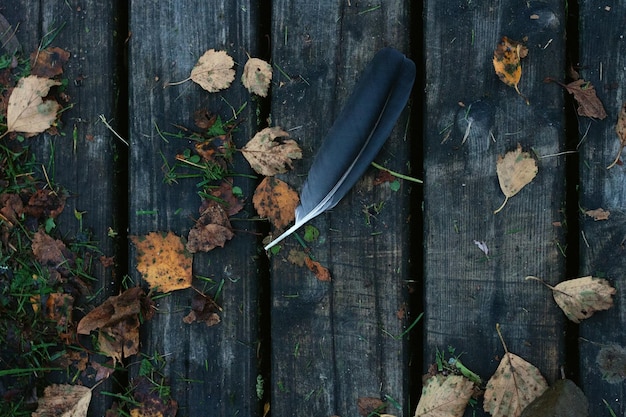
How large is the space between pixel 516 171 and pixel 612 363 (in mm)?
592

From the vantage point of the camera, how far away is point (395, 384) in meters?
2.00

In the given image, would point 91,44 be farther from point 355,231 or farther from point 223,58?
point 355,231

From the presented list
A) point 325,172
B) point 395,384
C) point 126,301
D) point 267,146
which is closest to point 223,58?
point 267,146

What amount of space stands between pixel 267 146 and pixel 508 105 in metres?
0.70

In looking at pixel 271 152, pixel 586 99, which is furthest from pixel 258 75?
pixel 586 99

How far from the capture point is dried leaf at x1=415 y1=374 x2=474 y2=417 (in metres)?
1.94

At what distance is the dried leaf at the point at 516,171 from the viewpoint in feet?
6.32

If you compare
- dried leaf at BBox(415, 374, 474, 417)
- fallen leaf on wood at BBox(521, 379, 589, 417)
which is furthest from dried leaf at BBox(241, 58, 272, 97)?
fallen leaf on wood at BBox(521, 379, 589, 417)

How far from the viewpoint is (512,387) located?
192cm

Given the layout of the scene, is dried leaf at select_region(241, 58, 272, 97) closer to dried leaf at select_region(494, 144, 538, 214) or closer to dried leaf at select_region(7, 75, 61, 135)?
dried leaf at select_region(7, 75, 61, 135)

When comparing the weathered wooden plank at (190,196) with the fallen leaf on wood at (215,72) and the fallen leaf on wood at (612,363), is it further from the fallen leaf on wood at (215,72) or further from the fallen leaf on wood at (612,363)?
the fallen leaf on wood at (612,363)

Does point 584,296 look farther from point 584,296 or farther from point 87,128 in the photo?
point 87,128

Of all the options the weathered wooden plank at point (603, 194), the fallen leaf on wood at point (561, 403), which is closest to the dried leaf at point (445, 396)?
the fallen leaf on wood at point (561, 403)

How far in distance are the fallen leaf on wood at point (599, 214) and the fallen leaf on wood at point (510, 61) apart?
1.19ft
